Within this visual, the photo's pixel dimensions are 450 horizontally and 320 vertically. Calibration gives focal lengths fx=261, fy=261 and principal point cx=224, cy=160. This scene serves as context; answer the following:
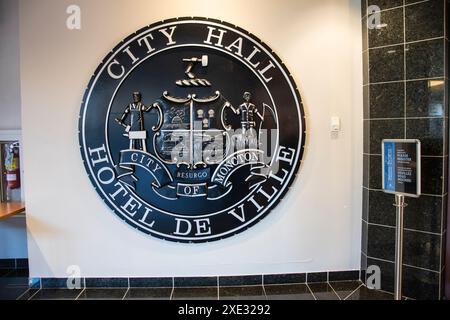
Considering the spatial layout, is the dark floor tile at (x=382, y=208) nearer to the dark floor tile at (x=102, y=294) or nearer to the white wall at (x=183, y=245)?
the white wall at (x=183, y=245)

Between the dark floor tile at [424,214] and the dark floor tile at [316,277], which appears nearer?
the dark floor tile at [424,214]

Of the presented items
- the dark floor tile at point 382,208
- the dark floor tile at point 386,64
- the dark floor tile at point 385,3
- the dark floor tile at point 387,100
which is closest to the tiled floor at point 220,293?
the dark floor tile at point 382,208

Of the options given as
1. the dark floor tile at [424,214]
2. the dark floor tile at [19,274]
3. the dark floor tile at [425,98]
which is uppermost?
the dark floor tile at [425,98]

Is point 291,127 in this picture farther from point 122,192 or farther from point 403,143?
point 122,192

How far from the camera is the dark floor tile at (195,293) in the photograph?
2111mm

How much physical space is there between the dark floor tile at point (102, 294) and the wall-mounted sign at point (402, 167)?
2.25 m

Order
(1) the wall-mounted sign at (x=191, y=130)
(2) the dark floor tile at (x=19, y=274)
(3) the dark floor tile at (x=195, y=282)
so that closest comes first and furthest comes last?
(1) the wall-mounted sign at (x=191, y=130)
(3) the dark floor tile at (x=195, y=282)
(2) the dark floor tile at (x=19, y=274)

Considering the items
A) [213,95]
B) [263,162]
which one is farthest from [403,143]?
[213,95]

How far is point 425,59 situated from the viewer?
6.50 feet

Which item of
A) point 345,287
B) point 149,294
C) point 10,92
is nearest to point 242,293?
point 149,294

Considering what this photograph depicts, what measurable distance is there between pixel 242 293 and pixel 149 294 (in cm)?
77

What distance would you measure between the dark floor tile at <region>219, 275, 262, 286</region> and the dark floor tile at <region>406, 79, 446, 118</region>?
183 centimetres

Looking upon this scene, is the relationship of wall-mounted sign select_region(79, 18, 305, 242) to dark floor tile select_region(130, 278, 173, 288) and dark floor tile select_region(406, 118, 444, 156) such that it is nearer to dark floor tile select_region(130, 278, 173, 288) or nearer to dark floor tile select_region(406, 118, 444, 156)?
dark floor tile select_region(130, 278, 173, 288)

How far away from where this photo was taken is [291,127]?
2.21 m
